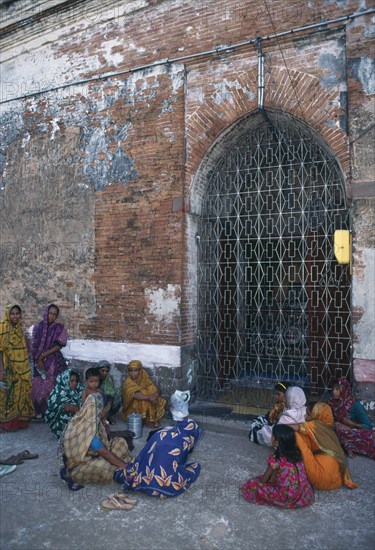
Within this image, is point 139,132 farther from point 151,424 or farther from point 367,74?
point 151,424

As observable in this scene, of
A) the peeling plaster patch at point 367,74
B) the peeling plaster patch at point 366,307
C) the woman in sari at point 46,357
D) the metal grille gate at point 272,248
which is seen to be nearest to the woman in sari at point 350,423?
the peeling plaster patch at point 366,307

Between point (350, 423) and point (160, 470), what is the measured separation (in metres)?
1.98

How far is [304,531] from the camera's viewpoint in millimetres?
2881

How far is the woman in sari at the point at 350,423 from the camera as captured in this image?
13.3 ft

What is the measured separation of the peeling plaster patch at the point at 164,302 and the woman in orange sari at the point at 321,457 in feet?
7.91

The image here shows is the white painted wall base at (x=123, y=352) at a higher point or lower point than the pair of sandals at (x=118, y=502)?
higher

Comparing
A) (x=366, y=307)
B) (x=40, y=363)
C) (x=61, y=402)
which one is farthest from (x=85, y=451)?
(x=366, y=307)

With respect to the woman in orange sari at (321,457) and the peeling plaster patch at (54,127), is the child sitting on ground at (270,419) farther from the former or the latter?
the peeling plaster patch at (54,127)

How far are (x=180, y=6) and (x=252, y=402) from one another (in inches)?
204

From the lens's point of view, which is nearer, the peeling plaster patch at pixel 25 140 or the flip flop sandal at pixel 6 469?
the flip flop sandal at pixel 6 469

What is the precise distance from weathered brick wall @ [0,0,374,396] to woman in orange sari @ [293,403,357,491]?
1430mm

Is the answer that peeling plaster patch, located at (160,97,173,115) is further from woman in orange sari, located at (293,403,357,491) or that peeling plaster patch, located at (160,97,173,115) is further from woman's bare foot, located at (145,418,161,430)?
woman in orange sari, located at (293,403,357,491)

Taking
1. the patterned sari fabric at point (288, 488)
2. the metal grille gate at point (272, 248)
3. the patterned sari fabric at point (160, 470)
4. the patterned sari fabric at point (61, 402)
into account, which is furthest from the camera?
the metal grille gate at point (272, 248)

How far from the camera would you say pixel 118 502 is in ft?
10.4
